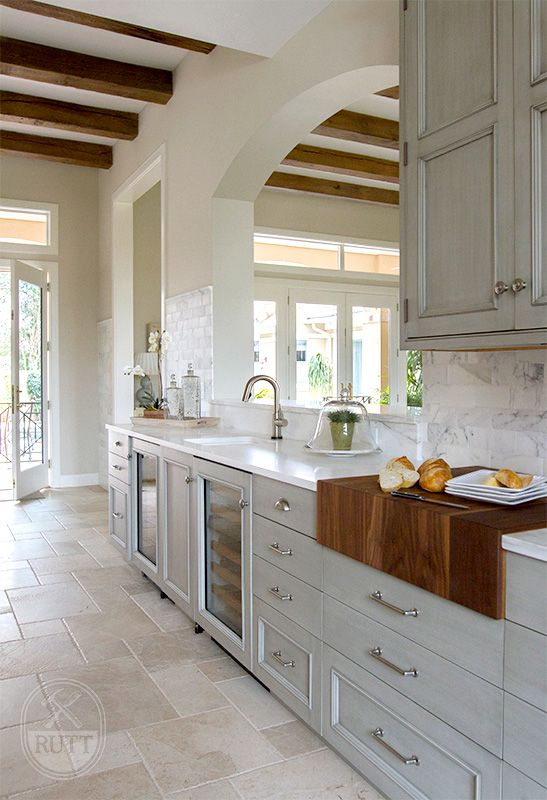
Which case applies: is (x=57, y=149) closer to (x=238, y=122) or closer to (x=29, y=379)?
(x=29, y=379)

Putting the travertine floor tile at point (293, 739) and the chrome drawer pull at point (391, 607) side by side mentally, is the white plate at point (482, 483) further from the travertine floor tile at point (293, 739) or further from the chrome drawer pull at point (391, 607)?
the travertine floor tile at point (293, 739)

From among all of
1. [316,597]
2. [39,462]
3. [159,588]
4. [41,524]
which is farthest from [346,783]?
[39,462]

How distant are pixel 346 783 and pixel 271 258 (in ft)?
19.2

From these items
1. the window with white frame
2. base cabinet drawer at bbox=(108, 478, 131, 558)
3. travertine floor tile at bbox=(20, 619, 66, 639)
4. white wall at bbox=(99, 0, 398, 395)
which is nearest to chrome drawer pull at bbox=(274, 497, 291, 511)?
travertine floor tile at bbox=(20, 619, 66, 639)

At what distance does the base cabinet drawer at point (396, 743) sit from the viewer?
58.4 inches

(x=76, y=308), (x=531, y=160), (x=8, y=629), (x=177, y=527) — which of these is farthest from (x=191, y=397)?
(x=76, y=308)

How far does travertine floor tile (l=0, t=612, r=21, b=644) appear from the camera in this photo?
3.02 metres

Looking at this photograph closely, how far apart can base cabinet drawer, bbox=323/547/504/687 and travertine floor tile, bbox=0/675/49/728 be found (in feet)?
3.76

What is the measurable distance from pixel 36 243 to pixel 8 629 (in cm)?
471

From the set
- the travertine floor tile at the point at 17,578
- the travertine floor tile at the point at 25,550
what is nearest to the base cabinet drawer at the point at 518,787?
the travertine floor tile at the point at 17,578

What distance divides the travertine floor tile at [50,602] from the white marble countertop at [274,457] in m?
0.91

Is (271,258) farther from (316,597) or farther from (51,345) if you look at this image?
(316,597)

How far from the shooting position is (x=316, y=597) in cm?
209

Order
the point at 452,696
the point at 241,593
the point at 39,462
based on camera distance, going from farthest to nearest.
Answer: the point at 39,462, the point at 241,593, the point at 452,696
